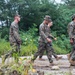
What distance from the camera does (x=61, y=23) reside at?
31094 mm

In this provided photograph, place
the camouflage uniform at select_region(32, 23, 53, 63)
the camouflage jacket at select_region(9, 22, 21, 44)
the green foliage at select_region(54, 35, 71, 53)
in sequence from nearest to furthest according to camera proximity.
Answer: the camouflage uniform at select_region(32, 23, 53, 63), the camouflage jacket at select_region(9, 22, 21, 44), the green foliage at select_region(54, 35, 71, 53)

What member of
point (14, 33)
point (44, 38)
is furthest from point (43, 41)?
point (14, 33)

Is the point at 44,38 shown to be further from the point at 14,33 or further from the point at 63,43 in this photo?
the point at 63,43

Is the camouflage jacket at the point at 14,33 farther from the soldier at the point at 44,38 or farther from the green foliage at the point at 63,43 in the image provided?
the green foliage at the point at 63,43

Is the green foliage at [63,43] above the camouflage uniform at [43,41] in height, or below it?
below

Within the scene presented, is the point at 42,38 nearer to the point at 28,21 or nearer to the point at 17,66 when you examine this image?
the point at 17,66

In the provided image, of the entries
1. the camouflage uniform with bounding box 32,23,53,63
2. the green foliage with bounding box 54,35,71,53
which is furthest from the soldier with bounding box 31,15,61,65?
the green foliage with bounding box 54,35,71,53

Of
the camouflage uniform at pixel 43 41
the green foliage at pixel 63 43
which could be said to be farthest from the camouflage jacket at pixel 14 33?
the green foliage at pixel 63 43

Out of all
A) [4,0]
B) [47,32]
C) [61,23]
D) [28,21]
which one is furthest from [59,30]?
[47,32]

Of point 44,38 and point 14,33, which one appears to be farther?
point 14,33

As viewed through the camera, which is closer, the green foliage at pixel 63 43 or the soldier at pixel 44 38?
the soldier at pixel 44 38

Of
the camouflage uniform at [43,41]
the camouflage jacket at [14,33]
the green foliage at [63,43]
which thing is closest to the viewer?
the camouflage uniform at [43,41]

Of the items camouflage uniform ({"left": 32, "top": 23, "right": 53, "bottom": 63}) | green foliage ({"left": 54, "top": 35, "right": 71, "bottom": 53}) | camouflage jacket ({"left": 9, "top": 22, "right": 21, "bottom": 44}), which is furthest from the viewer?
green foliage ({"left": 54, "top": 35, "right": 71, "bottom": 53})

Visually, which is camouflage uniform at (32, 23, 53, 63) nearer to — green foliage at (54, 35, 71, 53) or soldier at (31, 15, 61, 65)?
soldier at (31, 15, 61, 65)
